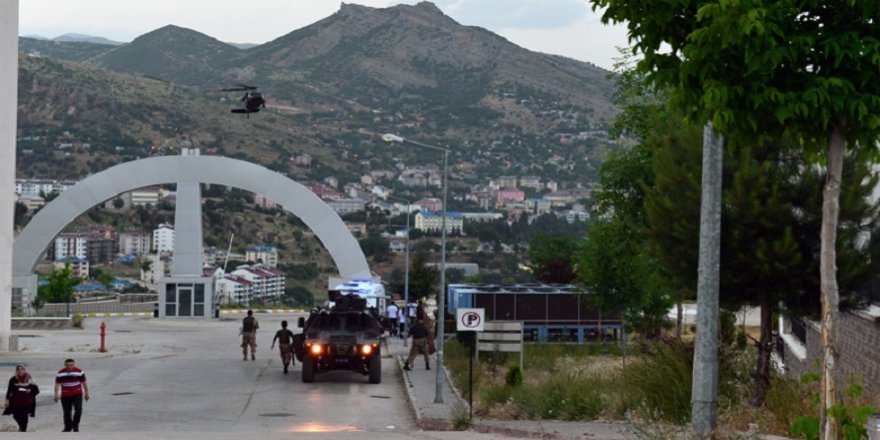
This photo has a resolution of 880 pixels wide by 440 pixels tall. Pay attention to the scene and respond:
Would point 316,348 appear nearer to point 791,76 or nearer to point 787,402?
point 787,402

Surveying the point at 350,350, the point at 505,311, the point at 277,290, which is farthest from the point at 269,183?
the point at 277,290

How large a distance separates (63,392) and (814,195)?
13.3 meters

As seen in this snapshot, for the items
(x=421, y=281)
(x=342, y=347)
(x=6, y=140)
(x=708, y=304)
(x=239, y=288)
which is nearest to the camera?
(x=708, y=304)

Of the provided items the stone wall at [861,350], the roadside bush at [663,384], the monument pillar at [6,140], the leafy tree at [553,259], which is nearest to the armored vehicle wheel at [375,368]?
the roadside bush at [663,384]

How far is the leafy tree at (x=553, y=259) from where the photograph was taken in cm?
7456

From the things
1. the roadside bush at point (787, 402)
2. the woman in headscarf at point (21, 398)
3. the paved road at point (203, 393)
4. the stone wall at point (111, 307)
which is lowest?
the stone wall at point (111, 307)

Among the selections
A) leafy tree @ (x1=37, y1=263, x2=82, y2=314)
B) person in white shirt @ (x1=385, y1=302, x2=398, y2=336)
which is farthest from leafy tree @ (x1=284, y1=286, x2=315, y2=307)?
person in white shirt @ (x1=385, y1=302, x2=398, y2=336)

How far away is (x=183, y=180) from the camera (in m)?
59.7

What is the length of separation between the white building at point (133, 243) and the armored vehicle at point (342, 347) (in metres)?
116

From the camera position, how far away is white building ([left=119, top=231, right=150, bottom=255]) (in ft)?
477

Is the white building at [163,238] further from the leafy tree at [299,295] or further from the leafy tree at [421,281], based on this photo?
the leafy tree at [421,281]

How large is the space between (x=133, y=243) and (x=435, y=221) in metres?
55.0

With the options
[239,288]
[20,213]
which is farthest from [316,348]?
[20,213]

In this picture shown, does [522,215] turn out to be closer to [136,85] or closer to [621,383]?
[136,85]
